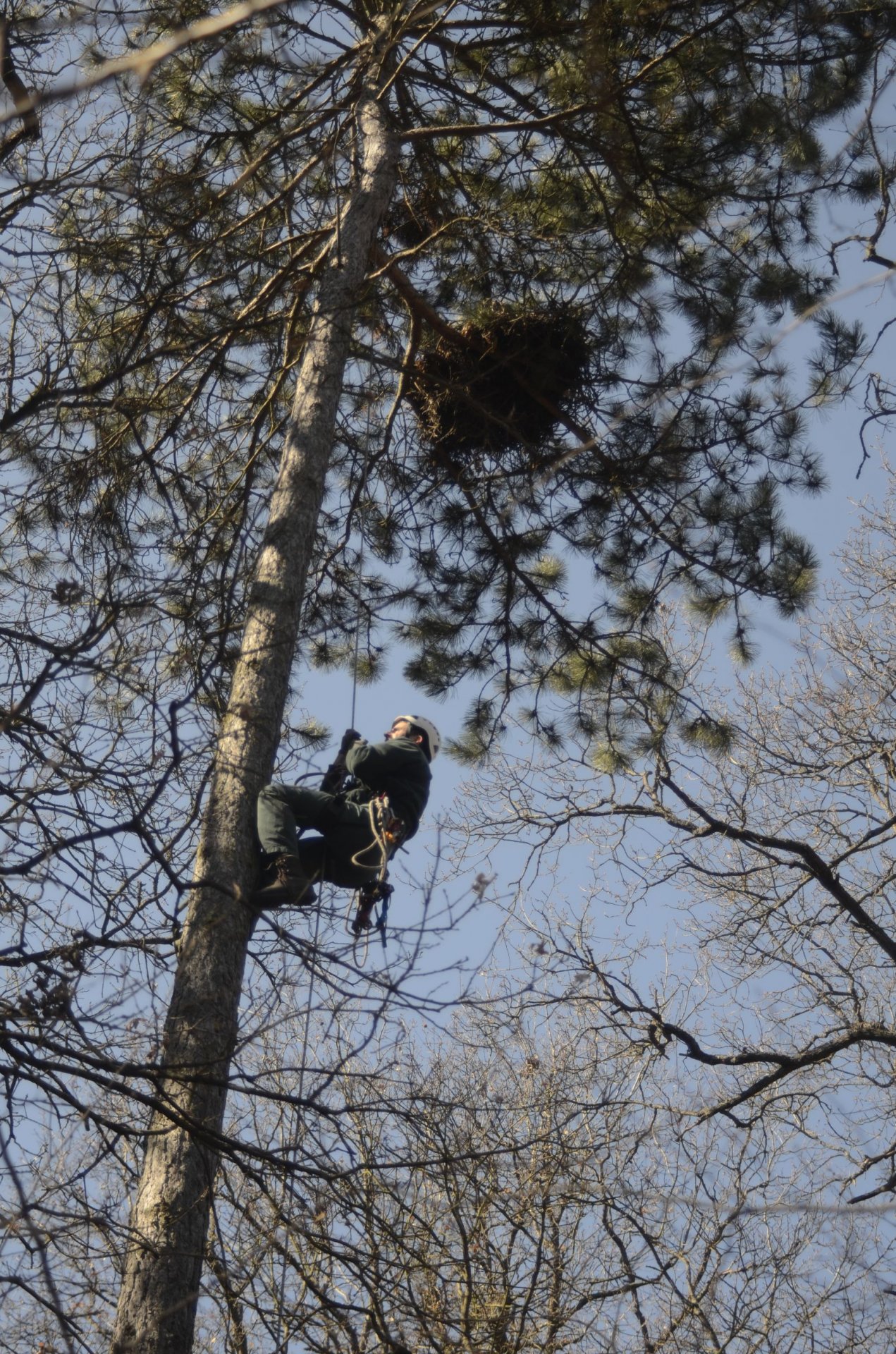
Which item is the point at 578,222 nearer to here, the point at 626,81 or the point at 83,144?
the point at 626,81

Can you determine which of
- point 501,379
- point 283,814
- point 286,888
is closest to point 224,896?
point 286,888

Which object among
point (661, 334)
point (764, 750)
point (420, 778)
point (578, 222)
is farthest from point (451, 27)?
point (764, 750)

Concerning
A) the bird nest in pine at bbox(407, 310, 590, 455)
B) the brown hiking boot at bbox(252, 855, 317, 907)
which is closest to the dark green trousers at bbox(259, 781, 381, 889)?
the brown hiking boot at bbox(252, 855, 317, 907)

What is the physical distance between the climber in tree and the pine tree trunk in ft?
0.34

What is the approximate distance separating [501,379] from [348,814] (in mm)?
3285

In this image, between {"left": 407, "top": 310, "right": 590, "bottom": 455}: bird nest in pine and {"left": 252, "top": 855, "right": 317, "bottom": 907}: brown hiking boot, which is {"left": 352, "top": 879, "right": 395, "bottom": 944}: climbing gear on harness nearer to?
{"left": 252, "top": 855, "right": 317, "bottom": 907}: brown hiking boot

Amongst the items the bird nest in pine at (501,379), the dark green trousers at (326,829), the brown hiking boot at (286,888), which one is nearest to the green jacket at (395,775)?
the dark green trousers at (326,829)

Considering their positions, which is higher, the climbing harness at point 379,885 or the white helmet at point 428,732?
the white helmet at point 428,732

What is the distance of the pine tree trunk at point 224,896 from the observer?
3.88 m

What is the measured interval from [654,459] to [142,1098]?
5.42 m

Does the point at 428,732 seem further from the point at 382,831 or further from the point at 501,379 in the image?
the point at 501,379

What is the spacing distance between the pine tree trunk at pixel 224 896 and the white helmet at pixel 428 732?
0.79 m

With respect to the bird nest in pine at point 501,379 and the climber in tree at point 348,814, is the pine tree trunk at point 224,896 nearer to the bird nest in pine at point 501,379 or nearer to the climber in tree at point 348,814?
the climber in tree at point 348,814

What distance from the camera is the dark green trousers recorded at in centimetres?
483
